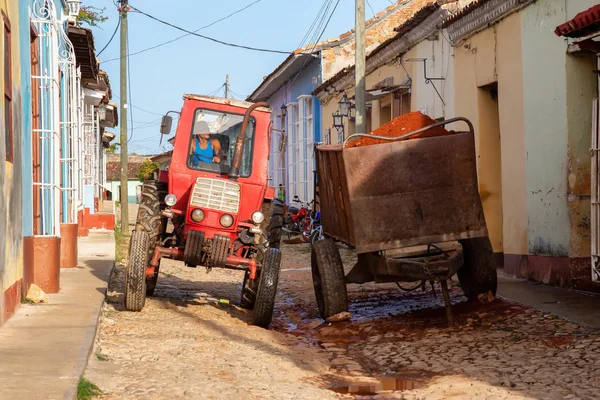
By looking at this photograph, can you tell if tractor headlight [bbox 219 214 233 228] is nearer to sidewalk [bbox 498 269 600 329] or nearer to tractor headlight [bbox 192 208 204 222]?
tractor headlight [bbox 192 208 204 222]

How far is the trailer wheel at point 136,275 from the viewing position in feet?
30.9

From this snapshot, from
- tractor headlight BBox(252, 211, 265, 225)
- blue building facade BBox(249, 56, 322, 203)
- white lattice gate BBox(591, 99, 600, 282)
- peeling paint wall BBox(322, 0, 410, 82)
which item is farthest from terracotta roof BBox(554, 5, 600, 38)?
blue building facade BBox(249, 56, 322, 203)

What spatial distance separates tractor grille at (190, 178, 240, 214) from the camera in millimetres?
9789

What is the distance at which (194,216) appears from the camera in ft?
31.9

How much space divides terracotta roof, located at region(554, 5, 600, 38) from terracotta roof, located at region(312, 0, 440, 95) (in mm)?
6845

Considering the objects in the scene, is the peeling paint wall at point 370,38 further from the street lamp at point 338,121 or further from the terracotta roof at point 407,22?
the street lamp at point 338,121

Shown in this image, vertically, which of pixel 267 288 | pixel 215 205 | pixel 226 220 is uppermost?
pixel 215 205

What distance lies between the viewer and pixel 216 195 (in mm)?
9828

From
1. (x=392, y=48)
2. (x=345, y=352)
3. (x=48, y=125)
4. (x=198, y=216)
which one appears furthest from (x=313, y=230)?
(x=345, y=352)

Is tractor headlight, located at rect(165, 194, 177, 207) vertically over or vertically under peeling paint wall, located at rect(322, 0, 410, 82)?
under

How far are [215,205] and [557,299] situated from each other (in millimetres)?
3933

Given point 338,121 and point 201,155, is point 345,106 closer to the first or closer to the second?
point 338,121

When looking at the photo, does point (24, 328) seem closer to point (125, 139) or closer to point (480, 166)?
point (480, 166)

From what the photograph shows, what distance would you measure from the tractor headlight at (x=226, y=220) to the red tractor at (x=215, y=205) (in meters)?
0.01
